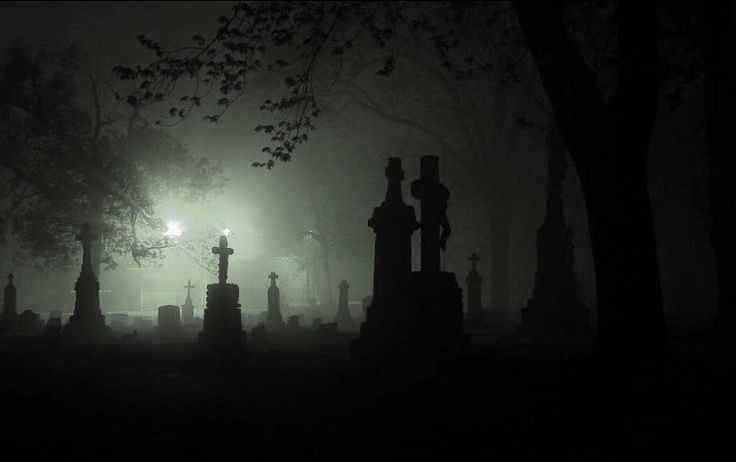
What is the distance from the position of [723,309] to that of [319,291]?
29.1 metres

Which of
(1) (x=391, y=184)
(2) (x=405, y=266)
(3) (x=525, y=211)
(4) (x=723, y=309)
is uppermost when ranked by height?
(3) (x=525, y=211)

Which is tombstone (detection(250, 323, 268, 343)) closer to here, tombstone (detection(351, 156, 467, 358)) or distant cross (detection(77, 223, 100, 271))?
tombstone (detection(351, 156, 467, 358))

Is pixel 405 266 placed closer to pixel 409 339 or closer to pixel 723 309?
pixel 409 339

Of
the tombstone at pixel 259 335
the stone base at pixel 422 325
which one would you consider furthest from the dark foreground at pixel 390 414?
the tombstone at pixel 259 335

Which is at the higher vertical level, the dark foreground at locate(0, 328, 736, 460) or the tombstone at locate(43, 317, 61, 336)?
the tombstone at locate(43, 317, 61, 336)

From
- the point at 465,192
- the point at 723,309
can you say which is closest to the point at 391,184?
the point at 723,309

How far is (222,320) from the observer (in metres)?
14.1

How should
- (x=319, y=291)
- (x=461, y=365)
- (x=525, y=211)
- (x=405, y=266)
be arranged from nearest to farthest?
(x=461, y=365), (x=405, y=266), (x=525, y=211), (x=319, y=291)

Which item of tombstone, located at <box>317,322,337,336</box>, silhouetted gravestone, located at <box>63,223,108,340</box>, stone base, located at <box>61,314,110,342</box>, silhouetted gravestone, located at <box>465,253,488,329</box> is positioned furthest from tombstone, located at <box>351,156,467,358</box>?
silhouetted gravestone, located at <box>63,223,108,340</box>

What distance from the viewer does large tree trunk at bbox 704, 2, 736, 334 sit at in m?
11.4

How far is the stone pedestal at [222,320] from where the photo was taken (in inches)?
539


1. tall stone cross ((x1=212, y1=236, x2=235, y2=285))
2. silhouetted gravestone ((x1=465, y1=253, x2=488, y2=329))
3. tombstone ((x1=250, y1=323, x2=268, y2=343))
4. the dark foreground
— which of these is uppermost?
→ tall stone cross ((x1=212, y1=236, x2=235, y2=285))

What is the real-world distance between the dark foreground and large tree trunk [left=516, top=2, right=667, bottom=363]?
0.41 meters

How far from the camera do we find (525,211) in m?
29.9
